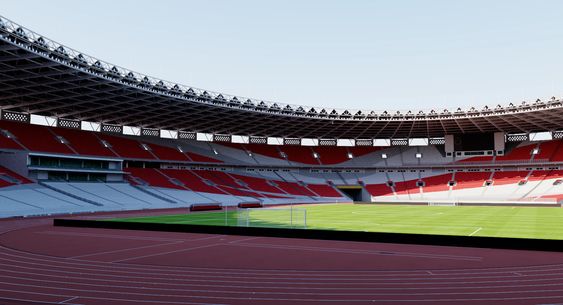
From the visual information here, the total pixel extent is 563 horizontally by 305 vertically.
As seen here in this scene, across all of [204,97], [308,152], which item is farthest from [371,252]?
[308,152]

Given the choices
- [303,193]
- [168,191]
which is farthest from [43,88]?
[303,193]

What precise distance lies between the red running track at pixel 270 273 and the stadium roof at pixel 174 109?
20.2 metres

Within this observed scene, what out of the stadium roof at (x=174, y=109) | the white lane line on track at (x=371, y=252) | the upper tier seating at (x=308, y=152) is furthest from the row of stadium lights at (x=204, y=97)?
the white lane line on track at (x=371, y=252)

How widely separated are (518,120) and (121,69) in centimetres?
5062

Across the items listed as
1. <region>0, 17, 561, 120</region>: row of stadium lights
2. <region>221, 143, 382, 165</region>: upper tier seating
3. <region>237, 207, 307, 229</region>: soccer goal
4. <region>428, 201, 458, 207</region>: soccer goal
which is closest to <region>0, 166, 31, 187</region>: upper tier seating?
<region>0, 17, 561, 120</region>: row of stadium lights

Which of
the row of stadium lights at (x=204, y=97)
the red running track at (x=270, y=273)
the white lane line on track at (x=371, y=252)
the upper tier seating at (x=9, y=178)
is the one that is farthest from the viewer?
the upper tier seating at (x=9, y=178)

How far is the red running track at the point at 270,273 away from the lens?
10633mm

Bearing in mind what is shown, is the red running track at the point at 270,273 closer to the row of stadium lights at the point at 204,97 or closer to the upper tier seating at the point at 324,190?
the row of stadium lights at the point at 204,97

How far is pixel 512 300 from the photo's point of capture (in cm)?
1025

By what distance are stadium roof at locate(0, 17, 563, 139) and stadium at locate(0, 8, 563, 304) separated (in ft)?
0.76

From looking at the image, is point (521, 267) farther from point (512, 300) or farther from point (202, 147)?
point (202, 147)

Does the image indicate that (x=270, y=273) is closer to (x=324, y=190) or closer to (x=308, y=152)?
(x=324, y=190)

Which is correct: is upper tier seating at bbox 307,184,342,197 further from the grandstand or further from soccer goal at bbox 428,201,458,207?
soccer goal at bbox 428,201,458,207

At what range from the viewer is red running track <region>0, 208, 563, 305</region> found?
10633 millimetres
